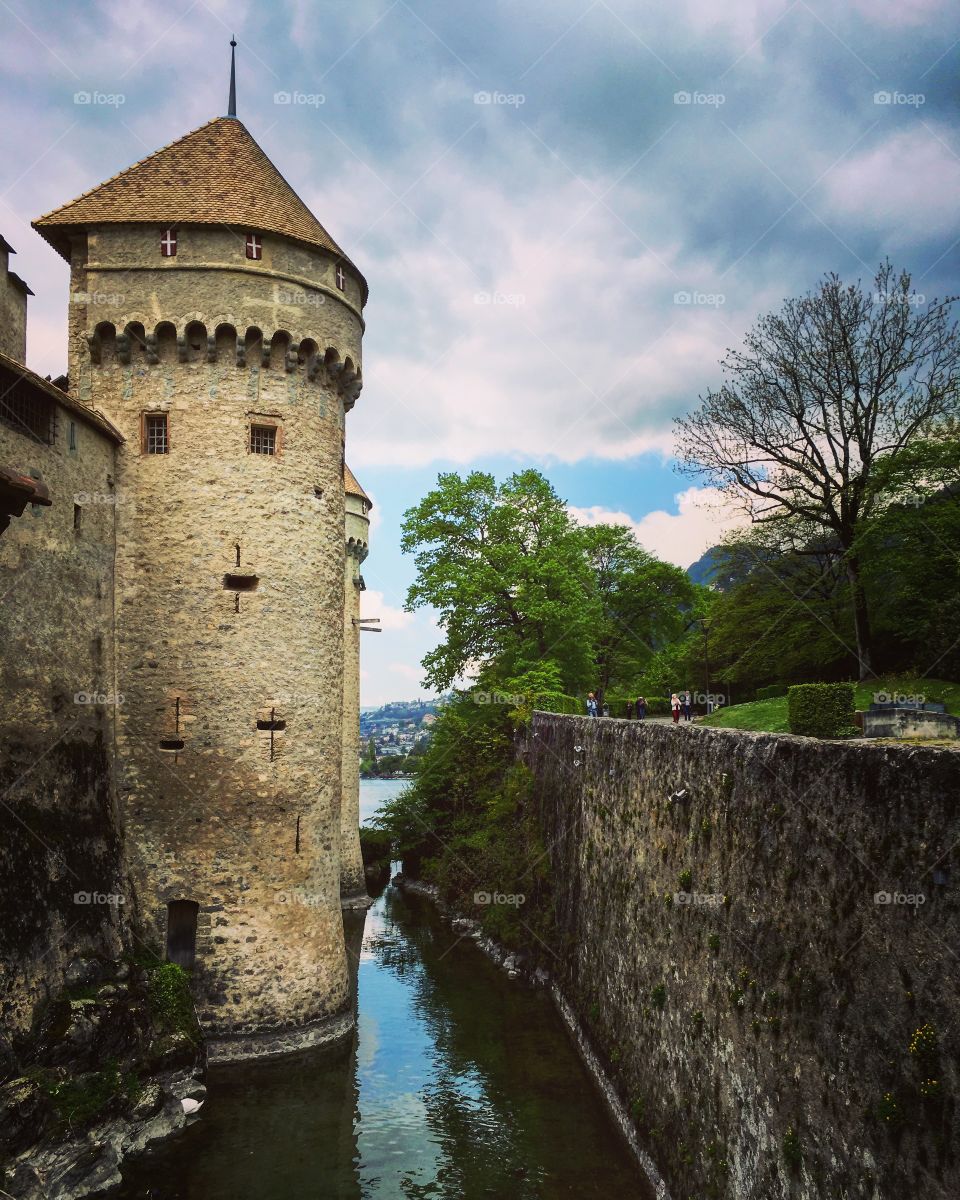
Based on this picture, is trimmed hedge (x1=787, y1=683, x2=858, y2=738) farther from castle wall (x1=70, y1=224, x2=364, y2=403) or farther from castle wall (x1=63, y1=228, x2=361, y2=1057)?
castle wall (x1=70, y1=224, x2=364, y2=403)

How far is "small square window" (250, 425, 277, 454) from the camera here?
19.9 metres

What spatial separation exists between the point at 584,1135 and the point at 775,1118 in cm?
709

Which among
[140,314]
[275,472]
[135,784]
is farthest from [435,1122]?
[140,314]

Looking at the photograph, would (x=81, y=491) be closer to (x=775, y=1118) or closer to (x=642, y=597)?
(x=775, y=1118)

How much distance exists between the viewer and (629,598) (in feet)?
153

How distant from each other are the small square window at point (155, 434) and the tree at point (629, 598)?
2935cm

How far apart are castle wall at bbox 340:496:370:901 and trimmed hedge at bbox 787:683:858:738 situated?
18184 mm

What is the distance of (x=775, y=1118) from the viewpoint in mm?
8742

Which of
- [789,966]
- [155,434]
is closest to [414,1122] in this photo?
[789,966]
